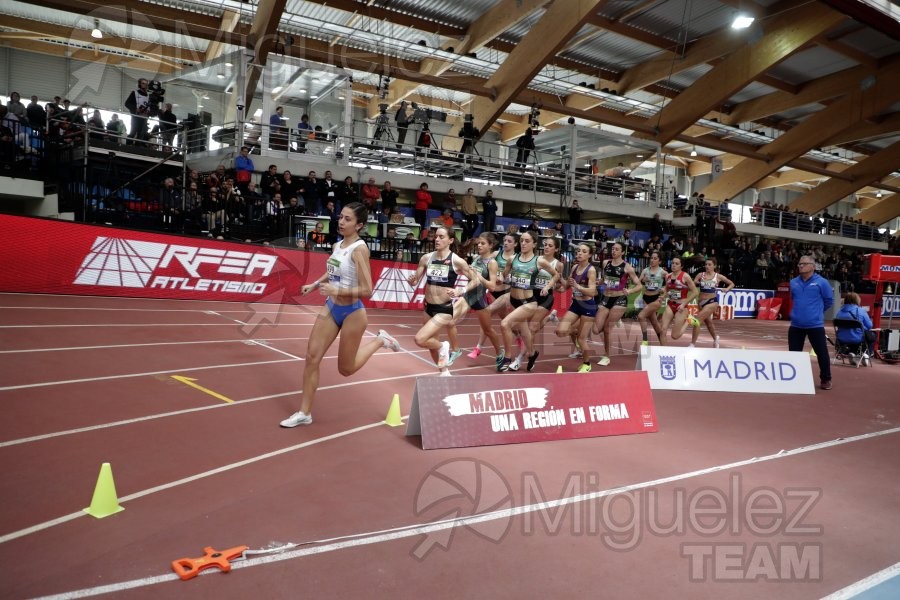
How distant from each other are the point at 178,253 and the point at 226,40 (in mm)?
9157

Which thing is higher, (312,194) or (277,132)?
(277,132)

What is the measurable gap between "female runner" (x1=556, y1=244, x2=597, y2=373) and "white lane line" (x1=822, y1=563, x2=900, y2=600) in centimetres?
594

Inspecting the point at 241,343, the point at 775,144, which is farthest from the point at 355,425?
the point at 775,144

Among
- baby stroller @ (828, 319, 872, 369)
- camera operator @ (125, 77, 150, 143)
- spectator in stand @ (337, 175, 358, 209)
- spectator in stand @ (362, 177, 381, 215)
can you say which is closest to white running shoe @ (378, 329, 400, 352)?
baby stroller @ (828, 319, 872, 369)

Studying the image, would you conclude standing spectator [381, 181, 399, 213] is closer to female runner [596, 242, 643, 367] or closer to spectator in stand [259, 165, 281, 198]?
spectator in stand [259, 165, 281, 198]

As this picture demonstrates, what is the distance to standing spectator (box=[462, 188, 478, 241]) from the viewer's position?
64.7 feet

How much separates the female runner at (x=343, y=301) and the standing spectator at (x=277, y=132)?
14.7 m

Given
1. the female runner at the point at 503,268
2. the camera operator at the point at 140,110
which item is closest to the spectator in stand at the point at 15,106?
the camera operator at the point at 140,110

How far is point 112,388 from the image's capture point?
6.41 m

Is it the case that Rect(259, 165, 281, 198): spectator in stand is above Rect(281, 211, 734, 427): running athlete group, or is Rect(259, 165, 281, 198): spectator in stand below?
above

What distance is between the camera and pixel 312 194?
17438 millimetres

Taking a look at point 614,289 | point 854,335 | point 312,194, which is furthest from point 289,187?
point 854,335

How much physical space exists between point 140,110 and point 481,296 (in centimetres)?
1280

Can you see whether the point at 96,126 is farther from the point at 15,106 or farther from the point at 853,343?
the point at 853,343
